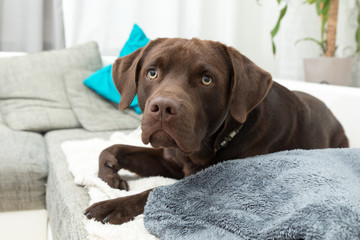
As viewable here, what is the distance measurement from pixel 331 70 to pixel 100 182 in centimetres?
253

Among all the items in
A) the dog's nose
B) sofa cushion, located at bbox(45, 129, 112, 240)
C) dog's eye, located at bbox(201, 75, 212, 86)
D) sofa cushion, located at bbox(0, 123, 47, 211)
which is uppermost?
dog's eye, located at bbox(201, 75, 212, 86)

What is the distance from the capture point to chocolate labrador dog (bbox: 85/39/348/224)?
49.6 inches

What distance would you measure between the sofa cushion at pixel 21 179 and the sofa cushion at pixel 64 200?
2.6 inches

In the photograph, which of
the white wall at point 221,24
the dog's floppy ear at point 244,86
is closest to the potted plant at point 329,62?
the white wall at point 221,24

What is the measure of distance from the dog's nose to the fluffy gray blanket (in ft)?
0.77

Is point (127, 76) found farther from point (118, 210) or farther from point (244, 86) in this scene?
point (118, 210)

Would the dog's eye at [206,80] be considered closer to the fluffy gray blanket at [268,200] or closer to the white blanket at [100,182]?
the fluffy gray blanket at [268,200]

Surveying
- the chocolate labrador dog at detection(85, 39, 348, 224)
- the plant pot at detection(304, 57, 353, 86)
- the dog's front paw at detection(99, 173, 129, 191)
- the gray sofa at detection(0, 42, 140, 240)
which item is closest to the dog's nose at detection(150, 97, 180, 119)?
the chocolate labrador dog at detection(85, 39, 348, 224)

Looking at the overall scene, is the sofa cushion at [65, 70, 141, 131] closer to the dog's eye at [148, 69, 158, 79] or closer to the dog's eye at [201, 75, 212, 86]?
the dog's eye at [148, 69, 158, 79]

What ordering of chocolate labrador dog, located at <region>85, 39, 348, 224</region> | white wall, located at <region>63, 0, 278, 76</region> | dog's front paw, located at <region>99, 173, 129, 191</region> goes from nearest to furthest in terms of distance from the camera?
chocolate labrador dog, located at <region>85, 39, 348, 224</region> → dog's front paw, located at <region>99, 173, 129, 191</region> → white wall, located at <region>63, 0, 278, 76</region>

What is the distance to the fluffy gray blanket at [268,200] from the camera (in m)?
0.88

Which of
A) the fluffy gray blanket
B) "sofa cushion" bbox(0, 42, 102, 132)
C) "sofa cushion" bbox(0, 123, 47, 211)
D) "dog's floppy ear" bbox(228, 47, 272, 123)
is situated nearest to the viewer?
the fluffy gray blanket

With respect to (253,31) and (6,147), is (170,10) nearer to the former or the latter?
(253,31)

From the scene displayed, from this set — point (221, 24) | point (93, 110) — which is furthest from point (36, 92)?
point (221, 24)
